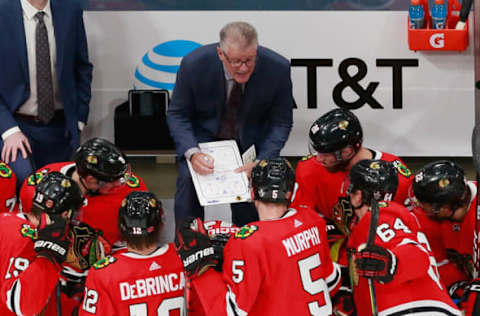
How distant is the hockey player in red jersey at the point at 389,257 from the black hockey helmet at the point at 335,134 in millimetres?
522

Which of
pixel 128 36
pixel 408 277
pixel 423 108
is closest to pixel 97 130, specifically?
pixel 128 36

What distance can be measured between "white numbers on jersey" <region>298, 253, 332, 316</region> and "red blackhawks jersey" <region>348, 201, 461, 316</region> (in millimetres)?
277

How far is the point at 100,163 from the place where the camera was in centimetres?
459

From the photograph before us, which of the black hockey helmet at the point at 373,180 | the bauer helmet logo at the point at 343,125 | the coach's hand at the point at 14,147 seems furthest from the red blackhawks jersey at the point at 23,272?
the bauer helmet logo at the point at 343,125

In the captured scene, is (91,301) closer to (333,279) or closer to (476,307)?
(333,279)

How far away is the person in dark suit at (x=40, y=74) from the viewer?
6.11 m

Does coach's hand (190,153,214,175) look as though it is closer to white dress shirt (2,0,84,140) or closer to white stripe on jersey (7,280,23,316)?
white dress shirt (2,0,84,140)

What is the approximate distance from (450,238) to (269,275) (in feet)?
4.18

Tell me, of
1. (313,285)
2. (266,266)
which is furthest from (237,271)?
(313,285)

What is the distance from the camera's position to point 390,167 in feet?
14.1

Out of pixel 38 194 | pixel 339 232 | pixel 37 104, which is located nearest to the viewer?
pixel 38 194

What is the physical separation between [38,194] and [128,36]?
148 inches

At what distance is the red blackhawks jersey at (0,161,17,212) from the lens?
5.03 m

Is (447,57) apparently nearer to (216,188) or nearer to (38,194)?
(216,188)
